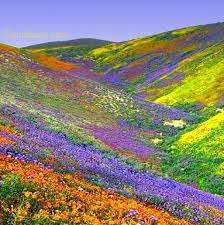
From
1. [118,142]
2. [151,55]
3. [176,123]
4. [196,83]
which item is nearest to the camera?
[118,142]

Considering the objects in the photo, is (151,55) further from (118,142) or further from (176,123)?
(118,142)

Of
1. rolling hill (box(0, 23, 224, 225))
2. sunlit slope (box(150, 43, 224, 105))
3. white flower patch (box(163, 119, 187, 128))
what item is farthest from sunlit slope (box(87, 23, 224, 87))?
white flower patch (box(163, 119, 187, 128))

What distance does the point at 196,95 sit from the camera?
68062 mm

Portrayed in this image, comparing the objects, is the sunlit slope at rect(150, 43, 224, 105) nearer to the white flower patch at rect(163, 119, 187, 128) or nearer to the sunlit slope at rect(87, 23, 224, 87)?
the sunlit slope at rect(87, 23, 224, 87)

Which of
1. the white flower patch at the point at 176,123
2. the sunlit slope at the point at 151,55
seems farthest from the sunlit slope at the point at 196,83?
the white flower patch at the point at 176,123

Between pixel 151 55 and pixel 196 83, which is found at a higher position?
pixel 151 55

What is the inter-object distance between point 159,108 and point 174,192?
40.8m

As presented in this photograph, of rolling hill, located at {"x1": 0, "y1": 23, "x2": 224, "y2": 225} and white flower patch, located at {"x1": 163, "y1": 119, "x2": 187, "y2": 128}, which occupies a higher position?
rolling hill, located at {"x1": 0, "y1": 23, "x2": 224, "y2": 225}

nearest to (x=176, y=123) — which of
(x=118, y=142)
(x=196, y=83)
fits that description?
(x=118, y=142)

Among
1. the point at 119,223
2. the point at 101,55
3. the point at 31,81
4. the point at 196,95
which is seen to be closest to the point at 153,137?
the point at 31,81

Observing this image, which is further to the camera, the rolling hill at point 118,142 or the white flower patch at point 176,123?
the white flower patch at point 176,123

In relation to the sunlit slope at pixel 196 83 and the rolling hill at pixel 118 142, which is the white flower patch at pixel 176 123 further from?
the sunlit slope at pixel 196 83

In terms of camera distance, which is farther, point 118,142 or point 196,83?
point 196,83

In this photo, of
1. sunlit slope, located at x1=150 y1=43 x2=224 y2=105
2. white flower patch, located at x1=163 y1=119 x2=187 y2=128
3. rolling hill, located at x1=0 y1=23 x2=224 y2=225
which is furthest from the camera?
sunlit slope, located at x1=150 y1=43 x2=224 y2=105
